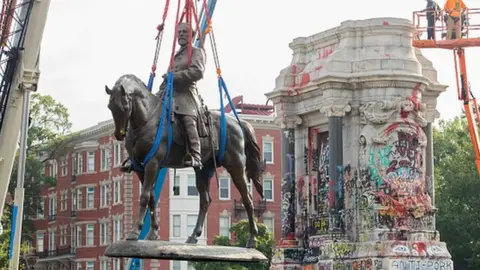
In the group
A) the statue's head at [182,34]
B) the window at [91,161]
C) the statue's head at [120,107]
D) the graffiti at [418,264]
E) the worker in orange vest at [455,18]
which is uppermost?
the worker in orange vest at [455,18]

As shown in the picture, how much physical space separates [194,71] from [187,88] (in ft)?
1.00

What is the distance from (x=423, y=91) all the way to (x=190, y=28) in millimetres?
37280

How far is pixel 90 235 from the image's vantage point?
87.8 m

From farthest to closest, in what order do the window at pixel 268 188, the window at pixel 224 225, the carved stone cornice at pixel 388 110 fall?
the window at pixel 268 188, the window at pixel 224 225, the carved stone cornice at pixel 388 110

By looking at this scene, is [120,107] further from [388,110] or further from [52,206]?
[52,206]

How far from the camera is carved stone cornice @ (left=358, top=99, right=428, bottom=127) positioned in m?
52.5

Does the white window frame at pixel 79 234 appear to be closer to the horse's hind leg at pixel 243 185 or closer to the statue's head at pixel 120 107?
the horse's hind leg at pixel 243 185

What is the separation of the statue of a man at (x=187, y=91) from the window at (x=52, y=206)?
77.7 metres

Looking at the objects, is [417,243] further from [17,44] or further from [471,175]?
[17,44]

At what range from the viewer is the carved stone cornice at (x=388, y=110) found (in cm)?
5253

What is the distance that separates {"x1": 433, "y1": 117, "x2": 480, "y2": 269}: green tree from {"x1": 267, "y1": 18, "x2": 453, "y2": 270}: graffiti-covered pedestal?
1194 centimetres

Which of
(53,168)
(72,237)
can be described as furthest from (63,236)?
(53,168)

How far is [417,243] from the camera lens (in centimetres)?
5159

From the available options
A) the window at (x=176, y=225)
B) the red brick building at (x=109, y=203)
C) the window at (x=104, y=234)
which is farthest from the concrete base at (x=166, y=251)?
the window at (x=104, y=234)
